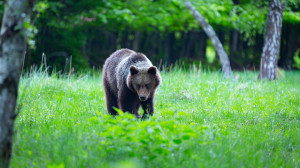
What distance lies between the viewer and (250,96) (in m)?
8.08

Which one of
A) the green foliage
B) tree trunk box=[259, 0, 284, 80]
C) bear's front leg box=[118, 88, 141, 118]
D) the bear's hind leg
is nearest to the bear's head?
bear's front leg box=[118, 88, 141, 118]

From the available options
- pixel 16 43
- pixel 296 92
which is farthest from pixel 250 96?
pixel 16 43

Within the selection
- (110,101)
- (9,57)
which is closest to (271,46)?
(110,101)

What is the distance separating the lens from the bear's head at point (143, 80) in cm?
582

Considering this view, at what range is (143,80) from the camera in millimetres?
5867

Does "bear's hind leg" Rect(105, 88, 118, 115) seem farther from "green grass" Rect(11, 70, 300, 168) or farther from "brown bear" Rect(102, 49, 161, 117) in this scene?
"green grass" Rect(11, 70, 300, 168)

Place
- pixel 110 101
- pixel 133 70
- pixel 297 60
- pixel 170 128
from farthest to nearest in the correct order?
pixel 297 60
pixel 110 101
pixel 133 70
pixel 170 128

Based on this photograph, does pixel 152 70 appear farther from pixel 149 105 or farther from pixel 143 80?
pixel 149 105

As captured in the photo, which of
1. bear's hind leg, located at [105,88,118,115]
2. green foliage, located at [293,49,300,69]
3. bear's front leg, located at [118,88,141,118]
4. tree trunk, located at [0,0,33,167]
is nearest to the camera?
tree trunk, located at [0,0,33,167]

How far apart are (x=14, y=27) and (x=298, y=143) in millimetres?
4522

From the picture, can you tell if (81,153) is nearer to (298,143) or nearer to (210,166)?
(210,166)

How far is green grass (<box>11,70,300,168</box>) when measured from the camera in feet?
12.5

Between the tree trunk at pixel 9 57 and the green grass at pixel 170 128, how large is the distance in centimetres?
56

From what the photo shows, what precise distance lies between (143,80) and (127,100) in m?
0.54
